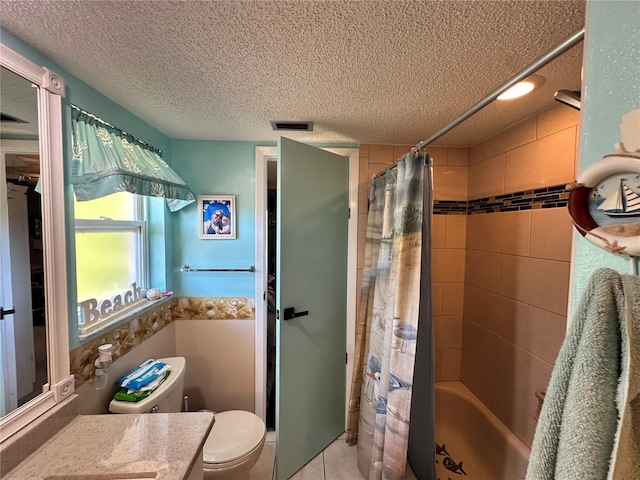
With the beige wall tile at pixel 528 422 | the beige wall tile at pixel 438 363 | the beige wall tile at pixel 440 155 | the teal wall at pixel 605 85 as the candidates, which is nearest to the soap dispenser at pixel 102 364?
the teal wall at pixel 605 85

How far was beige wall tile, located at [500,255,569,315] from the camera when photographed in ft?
4.21

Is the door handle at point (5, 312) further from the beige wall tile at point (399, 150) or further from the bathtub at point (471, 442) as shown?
the bathtub at point (471, 442)

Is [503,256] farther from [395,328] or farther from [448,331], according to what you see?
[395,328]

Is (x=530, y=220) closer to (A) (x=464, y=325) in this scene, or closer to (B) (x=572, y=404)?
(A) (x=464, y=325)

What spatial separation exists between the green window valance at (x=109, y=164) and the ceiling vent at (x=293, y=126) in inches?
28.0

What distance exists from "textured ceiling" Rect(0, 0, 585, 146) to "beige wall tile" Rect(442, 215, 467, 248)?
0.74m

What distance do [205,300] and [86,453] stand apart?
1.08m

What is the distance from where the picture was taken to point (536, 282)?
1403mm

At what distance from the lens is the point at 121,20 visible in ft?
2.64

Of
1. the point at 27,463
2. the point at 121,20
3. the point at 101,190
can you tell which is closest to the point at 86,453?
the point at 27,463

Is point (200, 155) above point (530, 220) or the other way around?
above

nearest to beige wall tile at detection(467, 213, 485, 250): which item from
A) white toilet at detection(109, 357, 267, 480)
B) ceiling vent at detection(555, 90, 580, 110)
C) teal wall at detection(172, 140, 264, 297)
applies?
ceiling vent at detection(555, 90, 580, 110)

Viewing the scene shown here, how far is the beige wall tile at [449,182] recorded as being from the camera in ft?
6.44

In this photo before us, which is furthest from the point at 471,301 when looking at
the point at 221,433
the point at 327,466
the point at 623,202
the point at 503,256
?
the point at 221,433
